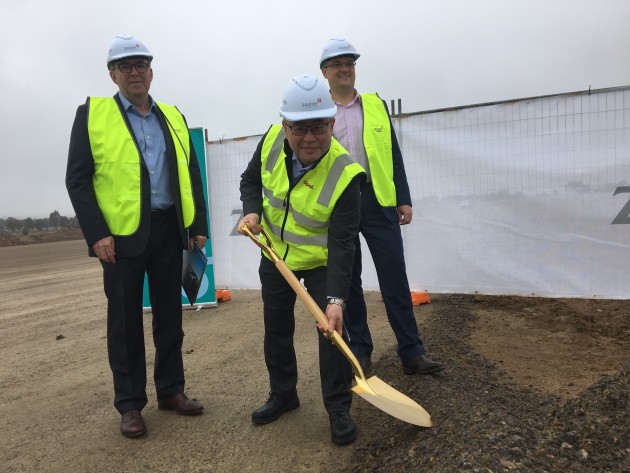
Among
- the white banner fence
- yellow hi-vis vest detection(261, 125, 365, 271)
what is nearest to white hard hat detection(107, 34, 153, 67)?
yellow hi-vis vest detection(261, 125, 365, 271)

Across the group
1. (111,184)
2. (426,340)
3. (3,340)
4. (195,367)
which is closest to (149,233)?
(111,184)

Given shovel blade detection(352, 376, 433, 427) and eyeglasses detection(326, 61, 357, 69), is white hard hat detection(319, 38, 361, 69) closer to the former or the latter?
eyeglasses detection(326, 61, 357, 69)

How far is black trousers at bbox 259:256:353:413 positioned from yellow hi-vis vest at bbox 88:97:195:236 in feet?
2.83

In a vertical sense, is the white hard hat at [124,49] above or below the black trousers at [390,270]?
above

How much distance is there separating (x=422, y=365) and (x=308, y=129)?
1.80 metres

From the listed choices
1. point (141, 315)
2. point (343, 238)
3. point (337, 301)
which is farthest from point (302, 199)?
point (141, 315)

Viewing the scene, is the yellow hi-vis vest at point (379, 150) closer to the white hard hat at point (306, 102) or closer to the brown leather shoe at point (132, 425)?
the white hard hat at point (306, 102)

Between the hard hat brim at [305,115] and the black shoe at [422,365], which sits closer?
the hard hat brim at [305,115]

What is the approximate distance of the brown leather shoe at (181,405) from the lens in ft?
10.8

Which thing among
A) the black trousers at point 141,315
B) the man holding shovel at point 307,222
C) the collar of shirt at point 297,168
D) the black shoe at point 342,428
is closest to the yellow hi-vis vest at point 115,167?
the black trousers at point 141,315

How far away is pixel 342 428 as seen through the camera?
2.80 m

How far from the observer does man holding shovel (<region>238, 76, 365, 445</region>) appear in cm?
264

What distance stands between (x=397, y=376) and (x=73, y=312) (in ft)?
17.6

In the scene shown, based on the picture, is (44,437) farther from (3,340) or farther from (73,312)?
(73,312)
